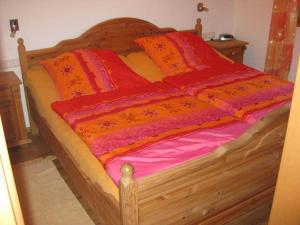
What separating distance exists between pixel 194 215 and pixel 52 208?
1.12 metres

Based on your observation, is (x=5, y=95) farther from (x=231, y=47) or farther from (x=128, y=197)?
(x=231, y=47)

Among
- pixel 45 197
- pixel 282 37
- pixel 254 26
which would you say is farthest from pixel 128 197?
pixel 254 26

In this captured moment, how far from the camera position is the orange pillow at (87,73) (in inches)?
106

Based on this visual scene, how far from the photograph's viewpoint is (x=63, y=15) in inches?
122

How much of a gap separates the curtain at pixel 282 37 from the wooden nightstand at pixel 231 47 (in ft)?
1.34

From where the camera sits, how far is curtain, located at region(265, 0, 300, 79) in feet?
11.2

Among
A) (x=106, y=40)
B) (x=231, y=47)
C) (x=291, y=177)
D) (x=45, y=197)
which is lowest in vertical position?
(x=45, y=197)

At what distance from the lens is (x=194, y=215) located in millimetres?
1718

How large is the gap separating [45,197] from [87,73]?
1.07 meters

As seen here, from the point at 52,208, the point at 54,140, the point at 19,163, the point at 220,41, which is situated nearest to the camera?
the point at 52,208

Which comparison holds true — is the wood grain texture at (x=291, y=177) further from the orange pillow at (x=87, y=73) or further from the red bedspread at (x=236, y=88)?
the orange pillow at (x=87, y=73)

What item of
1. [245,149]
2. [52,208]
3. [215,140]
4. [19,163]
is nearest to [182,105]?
[215,140]

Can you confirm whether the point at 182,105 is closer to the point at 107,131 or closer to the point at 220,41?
the point at 107,131

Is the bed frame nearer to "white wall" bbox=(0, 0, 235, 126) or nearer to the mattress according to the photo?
the mattress
